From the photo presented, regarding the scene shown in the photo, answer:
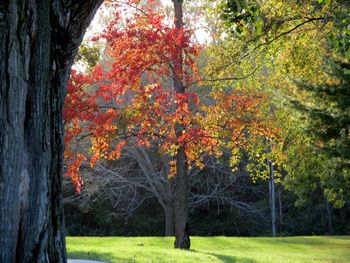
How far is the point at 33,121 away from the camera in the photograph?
3.53 meters

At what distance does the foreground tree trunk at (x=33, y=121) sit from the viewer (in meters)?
3.32

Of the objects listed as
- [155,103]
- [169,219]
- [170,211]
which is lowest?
[169,219]

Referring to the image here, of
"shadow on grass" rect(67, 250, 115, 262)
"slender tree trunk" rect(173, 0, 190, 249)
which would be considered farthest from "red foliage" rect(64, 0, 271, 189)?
"shadow on grass" rect(67, 250, 115, 262)

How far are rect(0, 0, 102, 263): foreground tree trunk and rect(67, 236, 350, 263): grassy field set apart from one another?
280 inches

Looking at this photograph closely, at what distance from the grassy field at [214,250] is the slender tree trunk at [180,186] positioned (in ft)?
1.54

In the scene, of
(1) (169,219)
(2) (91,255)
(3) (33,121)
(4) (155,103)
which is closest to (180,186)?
Result: (4) (155,103)

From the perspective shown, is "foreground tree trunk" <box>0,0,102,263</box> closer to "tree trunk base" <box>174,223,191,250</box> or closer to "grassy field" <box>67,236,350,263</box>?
"grassy field" <box>67,236,350,263</box>

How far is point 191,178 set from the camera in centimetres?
2623

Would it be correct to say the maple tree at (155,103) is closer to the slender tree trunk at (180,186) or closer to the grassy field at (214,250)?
the slender tree trunk at (180,186)

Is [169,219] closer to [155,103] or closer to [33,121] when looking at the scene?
[155,103]

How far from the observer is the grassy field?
11.2 meters

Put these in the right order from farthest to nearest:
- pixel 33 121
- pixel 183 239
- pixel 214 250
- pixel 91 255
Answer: pixel 183 239
pixel 214 250
pixel 91 255
pixel 33 121

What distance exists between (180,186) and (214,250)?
7.09 ft

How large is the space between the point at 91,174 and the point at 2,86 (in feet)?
69.1
